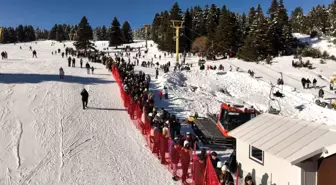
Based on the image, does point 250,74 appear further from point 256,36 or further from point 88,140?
point 88,140

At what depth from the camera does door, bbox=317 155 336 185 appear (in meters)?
8.77

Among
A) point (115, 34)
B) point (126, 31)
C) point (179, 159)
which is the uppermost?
point (126, 31)

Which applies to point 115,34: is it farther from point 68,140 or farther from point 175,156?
point 175,156

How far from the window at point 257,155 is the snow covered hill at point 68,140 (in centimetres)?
306

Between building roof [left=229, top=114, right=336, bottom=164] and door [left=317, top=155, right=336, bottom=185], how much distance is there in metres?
0.36

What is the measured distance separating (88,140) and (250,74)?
97.6 ft

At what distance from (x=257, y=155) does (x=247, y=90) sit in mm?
28329

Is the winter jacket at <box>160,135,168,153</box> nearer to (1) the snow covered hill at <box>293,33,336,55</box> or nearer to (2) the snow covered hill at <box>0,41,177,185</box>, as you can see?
(2) the snow covered hill at <box>0,41,177,185</box>

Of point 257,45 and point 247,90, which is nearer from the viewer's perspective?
point 247,90

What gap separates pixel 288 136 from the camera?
10109 mm

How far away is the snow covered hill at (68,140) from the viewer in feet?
41.9


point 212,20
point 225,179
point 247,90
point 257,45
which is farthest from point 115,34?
point 225,179

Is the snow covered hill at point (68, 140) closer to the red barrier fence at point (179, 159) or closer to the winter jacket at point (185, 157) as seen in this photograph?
the red barrier fence at point (179, 159)

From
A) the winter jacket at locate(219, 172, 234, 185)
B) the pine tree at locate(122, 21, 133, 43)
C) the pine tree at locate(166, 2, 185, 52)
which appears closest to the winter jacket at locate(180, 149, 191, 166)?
the winter jacket at locate(219, 172, 234, 185)
